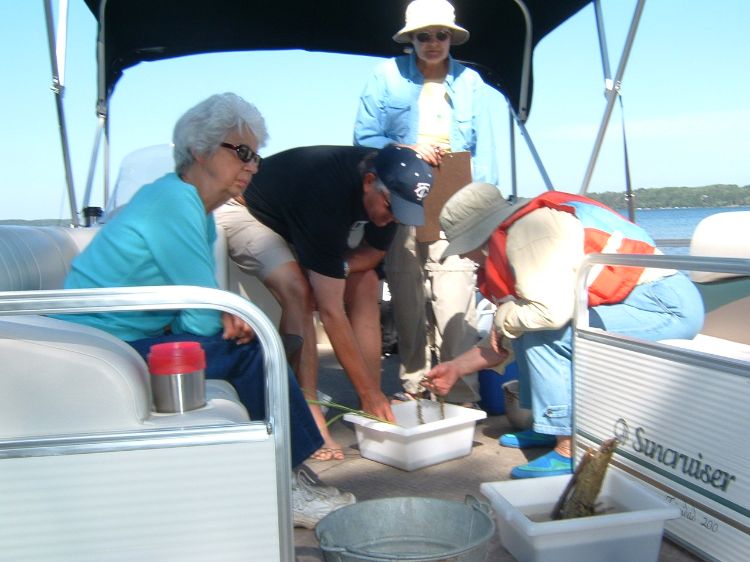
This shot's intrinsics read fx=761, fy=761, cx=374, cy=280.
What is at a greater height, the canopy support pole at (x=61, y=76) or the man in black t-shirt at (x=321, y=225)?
the canopy support pole at (x=61, y=76)

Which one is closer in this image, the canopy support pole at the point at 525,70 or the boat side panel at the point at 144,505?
the boat side panel at the point at 144,505

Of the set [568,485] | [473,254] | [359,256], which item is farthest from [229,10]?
[568,485]

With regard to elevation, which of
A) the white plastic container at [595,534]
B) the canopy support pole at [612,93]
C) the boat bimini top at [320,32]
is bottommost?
the white plastic container at [595,534]

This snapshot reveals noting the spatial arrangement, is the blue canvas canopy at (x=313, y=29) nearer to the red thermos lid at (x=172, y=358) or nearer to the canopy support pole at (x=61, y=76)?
the canopy support pole at (x=61, y=76)

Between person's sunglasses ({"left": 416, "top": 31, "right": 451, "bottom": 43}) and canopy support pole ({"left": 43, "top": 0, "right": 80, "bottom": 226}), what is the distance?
2.04m

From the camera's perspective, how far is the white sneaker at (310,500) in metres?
2.60

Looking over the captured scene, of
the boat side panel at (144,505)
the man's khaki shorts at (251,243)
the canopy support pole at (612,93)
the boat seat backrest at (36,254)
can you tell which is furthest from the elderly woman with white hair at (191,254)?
the canopy support pole at (612,93)

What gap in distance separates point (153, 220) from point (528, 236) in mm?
1401

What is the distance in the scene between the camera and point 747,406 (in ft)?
6.72

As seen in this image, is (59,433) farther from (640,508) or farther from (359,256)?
(359,256)

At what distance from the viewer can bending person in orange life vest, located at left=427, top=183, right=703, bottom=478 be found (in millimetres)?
2891

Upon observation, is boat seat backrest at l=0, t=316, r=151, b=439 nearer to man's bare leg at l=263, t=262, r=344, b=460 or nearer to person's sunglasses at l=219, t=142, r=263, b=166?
person's sunglasses at l=219, t=142, r=263, b=166

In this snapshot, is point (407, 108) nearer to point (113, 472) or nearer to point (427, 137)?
point (427, 137)

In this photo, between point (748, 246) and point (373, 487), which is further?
point (748, 246)
